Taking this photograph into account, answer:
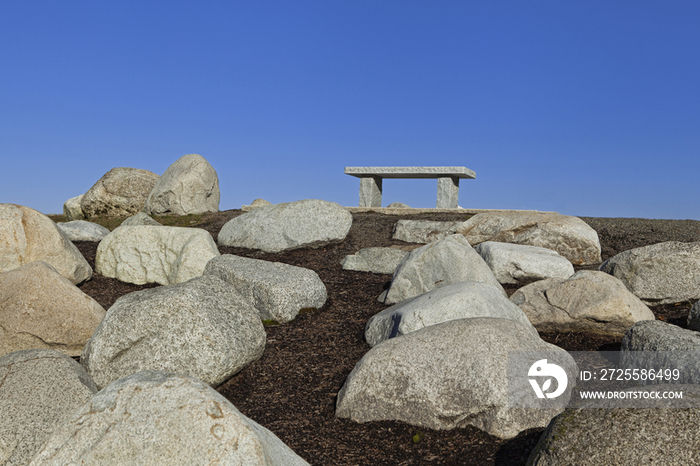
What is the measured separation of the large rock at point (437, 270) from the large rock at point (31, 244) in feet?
20.5

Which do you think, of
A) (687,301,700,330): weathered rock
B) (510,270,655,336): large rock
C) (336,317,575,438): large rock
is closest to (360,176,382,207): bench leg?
(510,270,655,336): large rock

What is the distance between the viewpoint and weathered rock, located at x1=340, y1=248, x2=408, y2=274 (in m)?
10.5

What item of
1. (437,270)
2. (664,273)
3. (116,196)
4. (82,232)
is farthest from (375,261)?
(116,196)

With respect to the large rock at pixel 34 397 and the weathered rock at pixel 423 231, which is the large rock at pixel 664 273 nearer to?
the weathered rock at pixel 423 231

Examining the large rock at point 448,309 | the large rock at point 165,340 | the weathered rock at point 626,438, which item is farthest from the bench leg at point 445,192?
the weathered rock at point 626,438

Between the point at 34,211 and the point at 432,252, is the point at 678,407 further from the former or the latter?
the point at 34,211

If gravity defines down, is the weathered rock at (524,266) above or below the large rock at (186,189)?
below

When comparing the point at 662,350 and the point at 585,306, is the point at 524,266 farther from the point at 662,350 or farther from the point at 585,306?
the point at 662,350

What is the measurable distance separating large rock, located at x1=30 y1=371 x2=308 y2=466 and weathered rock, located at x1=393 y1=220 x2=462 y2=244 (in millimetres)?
10265

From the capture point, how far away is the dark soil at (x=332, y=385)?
464 centimetres

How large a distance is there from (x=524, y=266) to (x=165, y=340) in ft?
20.9

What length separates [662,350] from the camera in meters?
5.82

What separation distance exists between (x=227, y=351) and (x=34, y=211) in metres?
6.72

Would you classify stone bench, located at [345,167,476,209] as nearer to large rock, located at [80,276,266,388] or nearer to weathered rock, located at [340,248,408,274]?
weathered rock, located at [340,248,408,274]
